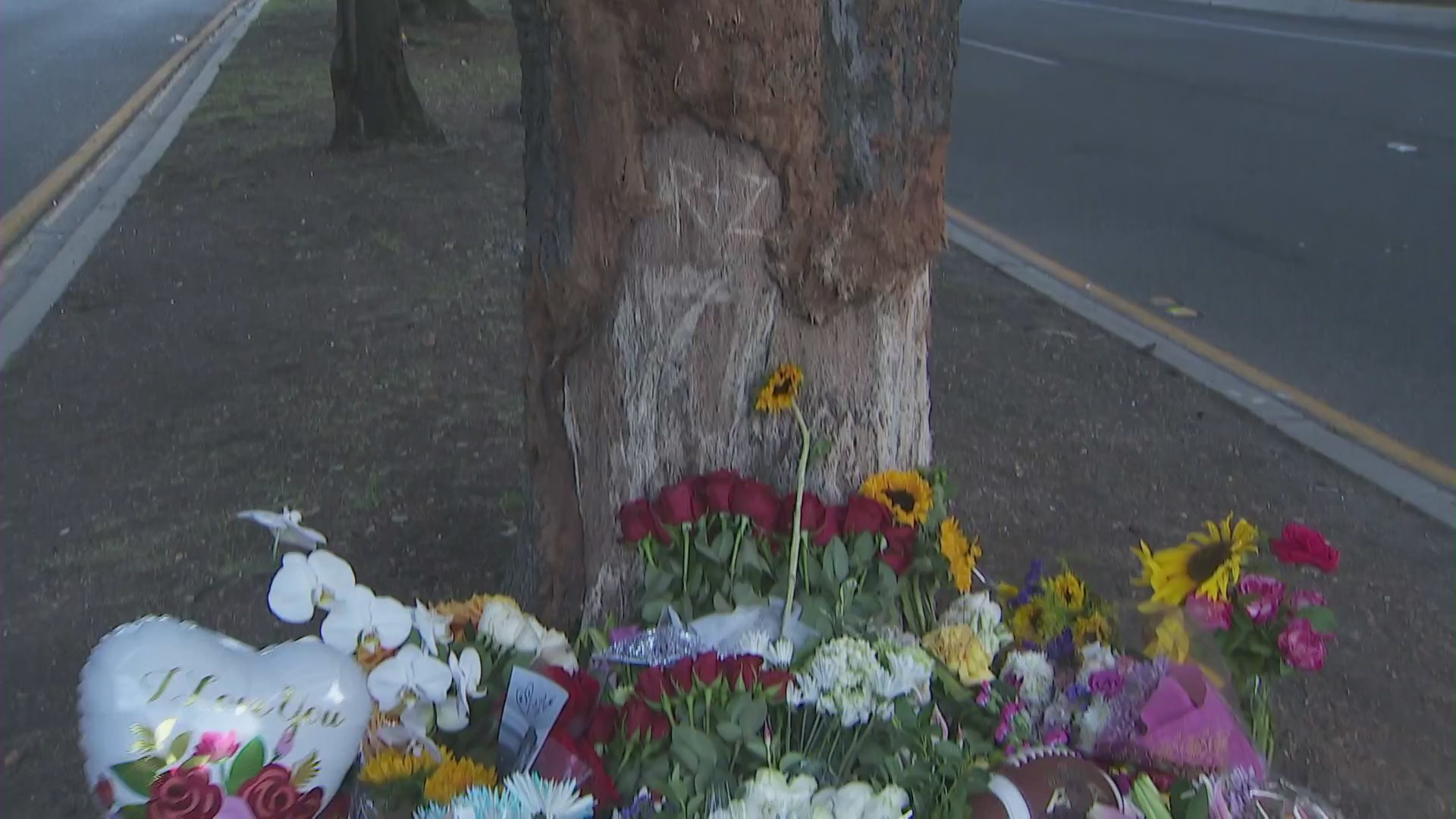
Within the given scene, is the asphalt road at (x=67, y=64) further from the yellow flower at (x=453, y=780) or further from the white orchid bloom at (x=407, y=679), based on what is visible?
the yellow flower at (x=453, y=780)

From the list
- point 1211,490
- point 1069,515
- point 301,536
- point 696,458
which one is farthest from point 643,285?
point 1211,490

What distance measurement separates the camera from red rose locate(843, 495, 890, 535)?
2205mm

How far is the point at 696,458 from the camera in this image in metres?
2.39

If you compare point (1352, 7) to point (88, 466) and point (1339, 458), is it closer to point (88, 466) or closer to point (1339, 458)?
point (1339, 458)

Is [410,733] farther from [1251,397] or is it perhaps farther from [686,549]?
[1251,397]

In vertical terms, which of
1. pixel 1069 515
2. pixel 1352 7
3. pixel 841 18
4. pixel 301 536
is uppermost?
pixel 841 18

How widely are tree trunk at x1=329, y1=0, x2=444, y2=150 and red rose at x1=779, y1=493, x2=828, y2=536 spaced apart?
7611 millimetres

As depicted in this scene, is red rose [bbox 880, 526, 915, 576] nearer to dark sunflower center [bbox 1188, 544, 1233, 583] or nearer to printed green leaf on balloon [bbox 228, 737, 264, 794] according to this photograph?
dark sunflower center [bbox 1188, 544, 1233, 583]

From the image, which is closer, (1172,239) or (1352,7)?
(1172,239)

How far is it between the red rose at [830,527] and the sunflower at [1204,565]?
47 cm

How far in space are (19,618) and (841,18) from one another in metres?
2.63

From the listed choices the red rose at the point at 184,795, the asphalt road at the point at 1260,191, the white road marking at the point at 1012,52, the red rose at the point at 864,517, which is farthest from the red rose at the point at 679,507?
the white road marking at the point at 1012,52

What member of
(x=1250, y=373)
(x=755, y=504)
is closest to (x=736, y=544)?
(x=755, y=504)

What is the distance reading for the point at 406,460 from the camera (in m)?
4.26
